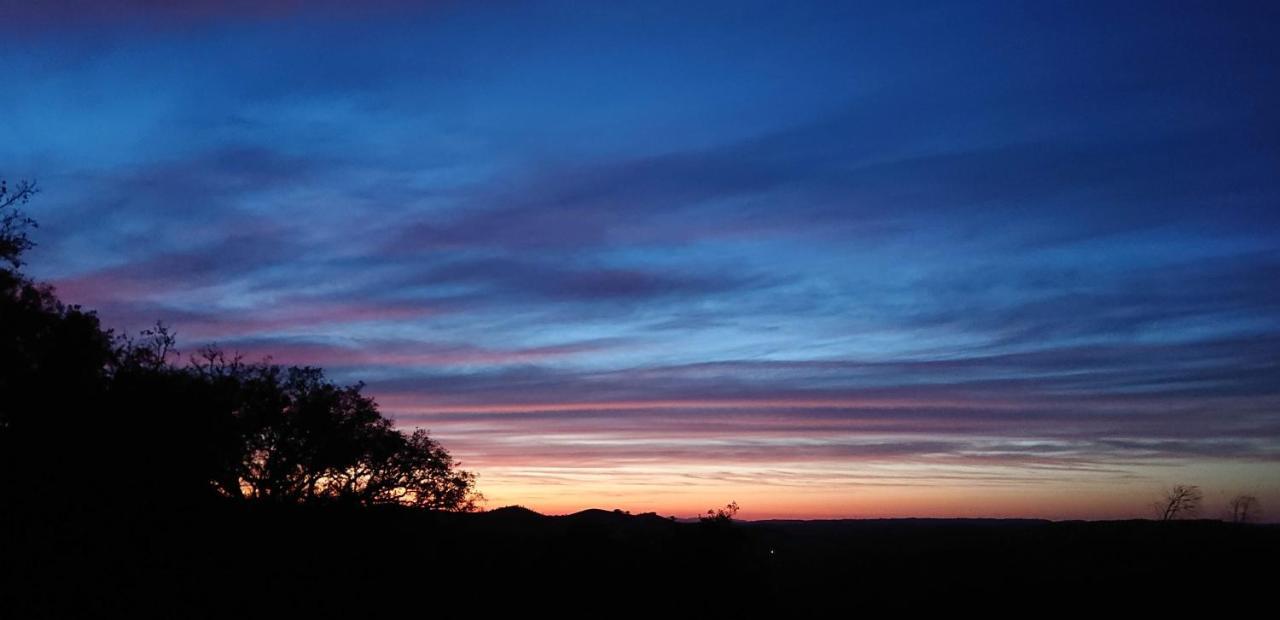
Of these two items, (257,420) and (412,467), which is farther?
(412,467)

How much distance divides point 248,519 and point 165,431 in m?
4.50

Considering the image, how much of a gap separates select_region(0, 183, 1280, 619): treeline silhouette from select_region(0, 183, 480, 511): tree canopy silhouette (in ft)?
0.26

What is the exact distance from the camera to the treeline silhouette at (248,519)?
29.1 metres

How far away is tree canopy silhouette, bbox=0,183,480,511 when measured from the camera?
31.8 meters

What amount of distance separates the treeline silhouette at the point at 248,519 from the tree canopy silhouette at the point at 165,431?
78 mm

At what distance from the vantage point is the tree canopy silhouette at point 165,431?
31844 millimetres

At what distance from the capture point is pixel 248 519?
36.8 metres

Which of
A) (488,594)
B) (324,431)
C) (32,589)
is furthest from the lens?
(324,431)

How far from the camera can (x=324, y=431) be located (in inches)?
1767

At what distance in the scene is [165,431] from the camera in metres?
36.0

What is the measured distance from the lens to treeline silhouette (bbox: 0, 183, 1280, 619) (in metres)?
29.1

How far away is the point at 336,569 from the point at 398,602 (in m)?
2.85

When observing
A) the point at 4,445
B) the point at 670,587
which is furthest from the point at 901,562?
the point at 4,445

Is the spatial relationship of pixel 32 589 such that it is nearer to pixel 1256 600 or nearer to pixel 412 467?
pixel 412 467
